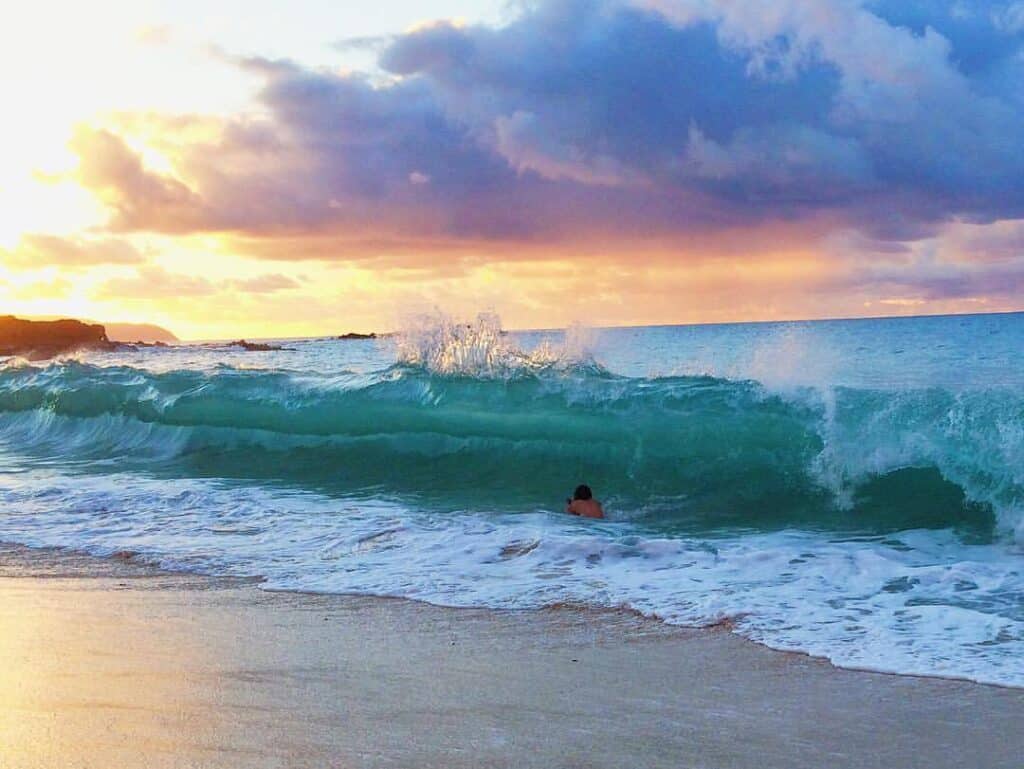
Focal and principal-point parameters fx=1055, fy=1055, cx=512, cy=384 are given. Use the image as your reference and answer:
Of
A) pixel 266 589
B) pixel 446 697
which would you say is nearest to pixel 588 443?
pixel 266 589

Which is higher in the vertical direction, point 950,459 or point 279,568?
point 950,459

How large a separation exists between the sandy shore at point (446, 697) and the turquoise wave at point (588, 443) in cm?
541

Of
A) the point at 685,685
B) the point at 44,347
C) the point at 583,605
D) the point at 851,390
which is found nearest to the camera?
the point at 685,685

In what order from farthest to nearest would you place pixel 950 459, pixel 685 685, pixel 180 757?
pixel 950 459, pixel 685 685, pixel 180 757

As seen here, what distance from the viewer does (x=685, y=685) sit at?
5.10 meters

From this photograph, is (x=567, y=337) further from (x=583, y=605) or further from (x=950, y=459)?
(x=583, y=605)

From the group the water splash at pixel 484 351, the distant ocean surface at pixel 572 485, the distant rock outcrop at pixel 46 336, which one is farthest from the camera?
the distant rock outcrop at pixel 46 336

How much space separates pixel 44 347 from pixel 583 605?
8869cm

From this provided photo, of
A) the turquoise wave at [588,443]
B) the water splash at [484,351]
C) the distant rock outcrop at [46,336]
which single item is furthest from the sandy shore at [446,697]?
the distant rock outcrop at [46,336]

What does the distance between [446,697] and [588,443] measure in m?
10.7

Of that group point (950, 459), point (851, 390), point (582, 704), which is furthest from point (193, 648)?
point (851, 390)

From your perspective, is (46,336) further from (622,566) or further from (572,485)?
(622,566)

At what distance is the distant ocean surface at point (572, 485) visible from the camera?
7.12 m

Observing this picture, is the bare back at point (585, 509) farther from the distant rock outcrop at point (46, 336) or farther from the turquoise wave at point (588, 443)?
the distant rock outcrop at point (46, 336)
